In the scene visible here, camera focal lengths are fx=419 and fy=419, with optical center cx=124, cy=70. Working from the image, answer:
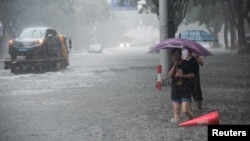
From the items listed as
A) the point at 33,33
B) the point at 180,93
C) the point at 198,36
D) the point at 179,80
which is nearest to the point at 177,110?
the point at 180,93

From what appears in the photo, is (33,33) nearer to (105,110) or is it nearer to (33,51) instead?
(33,51)

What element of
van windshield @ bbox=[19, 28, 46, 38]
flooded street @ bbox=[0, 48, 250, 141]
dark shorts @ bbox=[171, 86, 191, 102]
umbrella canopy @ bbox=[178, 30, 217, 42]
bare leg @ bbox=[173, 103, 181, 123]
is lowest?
flooded street @ bbox=[0, 48, 250, 141]

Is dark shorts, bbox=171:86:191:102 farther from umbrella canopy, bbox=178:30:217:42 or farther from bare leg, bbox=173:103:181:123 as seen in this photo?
umbrella canopy, bbox=178:30:217:42

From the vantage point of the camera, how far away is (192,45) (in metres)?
9.48

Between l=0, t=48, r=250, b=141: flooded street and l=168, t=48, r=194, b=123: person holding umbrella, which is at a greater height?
l=168, t=48, r=194, b=123: person holding umbrella

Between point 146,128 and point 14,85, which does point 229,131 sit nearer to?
point 146,128

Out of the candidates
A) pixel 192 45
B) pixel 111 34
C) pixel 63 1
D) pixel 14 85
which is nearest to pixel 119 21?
pixel 111 34

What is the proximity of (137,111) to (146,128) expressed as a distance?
6.95 ft

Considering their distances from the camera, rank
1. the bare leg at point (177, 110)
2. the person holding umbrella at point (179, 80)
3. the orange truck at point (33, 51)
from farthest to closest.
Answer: the orange truck at point (33, 51), the bare leg at point (177, 110), the person holding umbrella at point (179, 80)

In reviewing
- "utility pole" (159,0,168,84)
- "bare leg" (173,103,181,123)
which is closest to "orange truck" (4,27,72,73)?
"utility pole" (159,0,168,84)

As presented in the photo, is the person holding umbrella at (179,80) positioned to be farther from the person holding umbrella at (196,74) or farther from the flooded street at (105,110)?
the person holding umbrella at (196,74)

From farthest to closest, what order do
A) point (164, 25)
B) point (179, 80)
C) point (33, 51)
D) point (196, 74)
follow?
point (33, 51), point (164, 25), point (196, 74), point (179, 80)

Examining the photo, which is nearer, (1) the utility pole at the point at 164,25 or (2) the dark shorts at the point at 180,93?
(2) the dark shorts at the point at 180,93

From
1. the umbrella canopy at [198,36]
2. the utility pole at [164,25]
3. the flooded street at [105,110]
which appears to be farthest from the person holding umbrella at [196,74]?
the umbrella canopy at [198,36]
